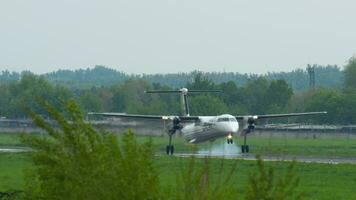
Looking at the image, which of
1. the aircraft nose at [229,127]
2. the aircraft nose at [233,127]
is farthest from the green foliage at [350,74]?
the aircraft nose at [229,127]

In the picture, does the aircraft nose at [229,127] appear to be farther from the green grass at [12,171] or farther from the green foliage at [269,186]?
the green foliage at [269,186]

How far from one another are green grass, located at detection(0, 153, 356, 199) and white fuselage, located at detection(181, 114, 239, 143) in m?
7.99

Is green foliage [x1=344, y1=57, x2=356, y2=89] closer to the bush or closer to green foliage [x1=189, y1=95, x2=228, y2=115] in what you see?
green foliage [x1=189, y1=95, x2=228, y2=115]

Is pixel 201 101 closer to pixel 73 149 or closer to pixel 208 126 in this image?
pixel 208 126

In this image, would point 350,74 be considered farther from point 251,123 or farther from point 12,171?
point 12,171

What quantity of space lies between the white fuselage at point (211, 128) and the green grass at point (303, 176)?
7993mm

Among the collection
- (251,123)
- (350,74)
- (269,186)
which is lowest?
(251,123)

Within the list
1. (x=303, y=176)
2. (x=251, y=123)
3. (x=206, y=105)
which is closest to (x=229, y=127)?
(x=251, y=123)

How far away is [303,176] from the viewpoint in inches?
1683

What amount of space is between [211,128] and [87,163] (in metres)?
52.5

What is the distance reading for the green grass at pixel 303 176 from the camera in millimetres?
34062

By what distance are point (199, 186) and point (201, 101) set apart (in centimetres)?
13929

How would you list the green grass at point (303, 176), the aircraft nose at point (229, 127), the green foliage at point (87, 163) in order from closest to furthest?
1. the green foliage at point (87, 163)
2. the green grass at point (303, 176)
3. the aircraft nose at point (229, 127)

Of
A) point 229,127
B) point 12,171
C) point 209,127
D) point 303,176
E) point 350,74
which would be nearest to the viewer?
point 303,176
